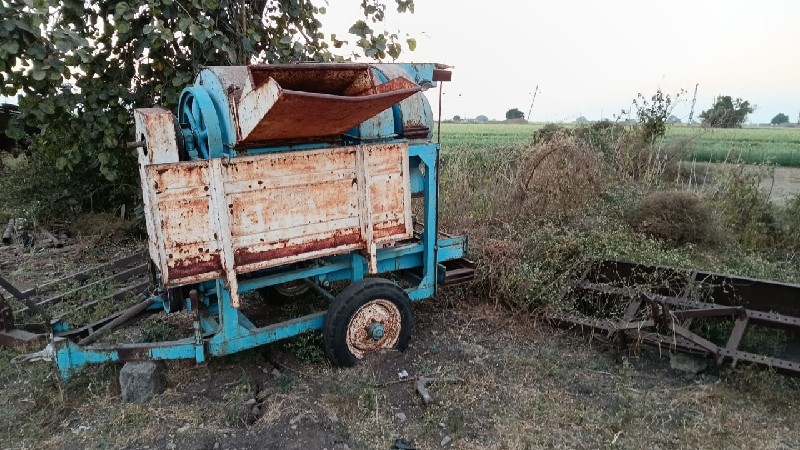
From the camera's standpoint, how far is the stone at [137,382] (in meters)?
3.98

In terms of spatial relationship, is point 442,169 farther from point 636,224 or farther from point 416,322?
point 416,322

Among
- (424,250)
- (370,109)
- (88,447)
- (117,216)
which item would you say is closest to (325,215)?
(370,109)

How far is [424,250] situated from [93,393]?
9.04ft

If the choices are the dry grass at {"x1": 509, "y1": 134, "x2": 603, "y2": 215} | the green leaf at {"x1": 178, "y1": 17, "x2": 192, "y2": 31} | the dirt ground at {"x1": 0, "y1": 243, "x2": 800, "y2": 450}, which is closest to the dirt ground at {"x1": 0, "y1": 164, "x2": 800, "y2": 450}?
the dirt ground at {"x1": 0, "y1": 243, "x2": 800, "y2": 450}

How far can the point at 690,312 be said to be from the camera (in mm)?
4551

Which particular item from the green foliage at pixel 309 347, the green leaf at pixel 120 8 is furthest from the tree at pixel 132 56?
the green foliage at pixel 309 347

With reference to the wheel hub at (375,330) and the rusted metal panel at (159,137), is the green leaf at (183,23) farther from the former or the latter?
the wheel hub at (375,330)

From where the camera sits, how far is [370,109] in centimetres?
379

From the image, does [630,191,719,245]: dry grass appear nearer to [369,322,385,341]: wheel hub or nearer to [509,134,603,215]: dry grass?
[509,134,603,215]: dry grass

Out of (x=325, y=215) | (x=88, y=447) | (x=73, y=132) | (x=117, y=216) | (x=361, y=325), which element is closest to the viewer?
(x=88, y=447)

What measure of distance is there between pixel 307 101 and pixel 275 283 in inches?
59.3

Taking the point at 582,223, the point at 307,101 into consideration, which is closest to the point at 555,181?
the point at 582,223

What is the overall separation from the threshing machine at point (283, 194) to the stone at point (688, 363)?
7.08 feet

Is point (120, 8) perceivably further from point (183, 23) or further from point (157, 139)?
point (157, 139)
